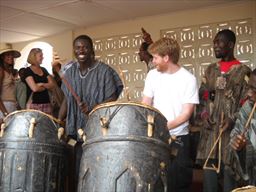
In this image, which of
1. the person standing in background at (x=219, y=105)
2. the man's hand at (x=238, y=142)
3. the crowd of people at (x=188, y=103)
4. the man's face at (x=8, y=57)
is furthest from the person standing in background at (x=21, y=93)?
the man's hand at (x=238, y=142)

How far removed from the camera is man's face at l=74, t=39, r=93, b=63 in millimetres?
3598

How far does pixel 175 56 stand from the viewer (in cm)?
331

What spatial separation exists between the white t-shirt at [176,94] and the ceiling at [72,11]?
245 centimetres

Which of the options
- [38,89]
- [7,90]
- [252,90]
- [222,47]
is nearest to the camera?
[252,90]

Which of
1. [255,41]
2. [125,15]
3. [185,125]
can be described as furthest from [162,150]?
[125,15]

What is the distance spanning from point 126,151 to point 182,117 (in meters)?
0.62

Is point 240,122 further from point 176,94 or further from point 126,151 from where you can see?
point 126,151

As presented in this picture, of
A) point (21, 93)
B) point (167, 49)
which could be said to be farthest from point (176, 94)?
point (21, 93)

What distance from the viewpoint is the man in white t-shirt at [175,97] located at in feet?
10.4

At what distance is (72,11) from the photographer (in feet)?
19.5

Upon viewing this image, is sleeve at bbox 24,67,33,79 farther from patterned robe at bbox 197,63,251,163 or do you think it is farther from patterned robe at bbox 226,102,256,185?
patterned robe at bbox 226,102,256,185

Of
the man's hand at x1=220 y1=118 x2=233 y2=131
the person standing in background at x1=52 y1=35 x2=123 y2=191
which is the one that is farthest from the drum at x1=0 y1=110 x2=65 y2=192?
the man's hand at x1=220 y1=118 x2=233 y2=131

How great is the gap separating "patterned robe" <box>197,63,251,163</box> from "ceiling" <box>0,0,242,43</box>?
1.90 meters

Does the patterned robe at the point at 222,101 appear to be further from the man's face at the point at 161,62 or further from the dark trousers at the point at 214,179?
the man's face at the point at 161,62
